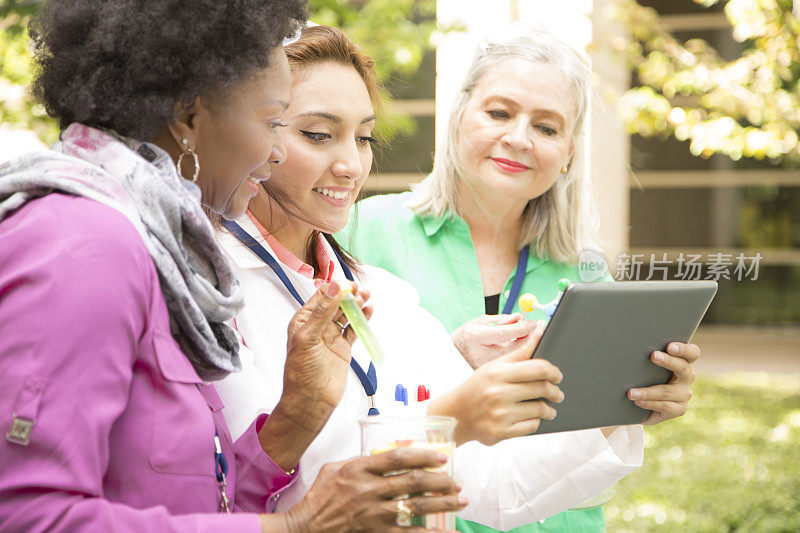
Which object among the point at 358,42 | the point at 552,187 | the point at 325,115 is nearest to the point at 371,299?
the point at 325,115

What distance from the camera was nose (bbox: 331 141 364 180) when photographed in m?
→ 2.16

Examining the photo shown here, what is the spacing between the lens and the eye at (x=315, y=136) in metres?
2.15

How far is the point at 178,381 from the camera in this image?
1350 millimetres

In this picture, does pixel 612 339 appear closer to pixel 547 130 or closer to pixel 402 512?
pixel 402 512

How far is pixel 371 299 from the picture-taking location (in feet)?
6.51

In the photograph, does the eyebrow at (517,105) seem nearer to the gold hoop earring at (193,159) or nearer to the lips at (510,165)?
the lips at (510,165)

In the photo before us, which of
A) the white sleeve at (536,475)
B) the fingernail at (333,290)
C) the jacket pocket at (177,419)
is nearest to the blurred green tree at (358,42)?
the white sleeve at (536,475)

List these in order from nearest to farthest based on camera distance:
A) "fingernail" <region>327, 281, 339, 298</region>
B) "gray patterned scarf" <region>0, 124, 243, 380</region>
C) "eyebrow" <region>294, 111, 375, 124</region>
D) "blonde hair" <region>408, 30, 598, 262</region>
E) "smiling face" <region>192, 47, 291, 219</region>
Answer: "gray patterned scarf" <region>0, 124, 243, 380</region> → "smiling face" <region>192, 47, 291, 219</region> → "fingernail" <region>327, 281, 339, 298</region> → "eyebrow" <region>294, 111, 375, 124</region> → "blonde hair" <region>408, 30, 598, 262</region>

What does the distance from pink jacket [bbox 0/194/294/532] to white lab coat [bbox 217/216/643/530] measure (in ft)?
1.89

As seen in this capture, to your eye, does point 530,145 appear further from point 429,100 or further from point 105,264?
point 429,100

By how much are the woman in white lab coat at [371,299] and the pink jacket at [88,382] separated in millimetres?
600

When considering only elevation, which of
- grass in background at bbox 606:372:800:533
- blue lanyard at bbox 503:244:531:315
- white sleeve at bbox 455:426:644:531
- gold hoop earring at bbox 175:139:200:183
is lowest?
grass in background at bbox 606:372:800:533

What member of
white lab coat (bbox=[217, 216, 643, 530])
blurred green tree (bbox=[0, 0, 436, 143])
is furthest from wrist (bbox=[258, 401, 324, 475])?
blurred green tree (bbox=[0, 0, 436, 143])

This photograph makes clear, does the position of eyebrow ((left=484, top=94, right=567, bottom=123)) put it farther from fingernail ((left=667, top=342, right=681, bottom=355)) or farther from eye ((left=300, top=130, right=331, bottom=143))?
fingernail ((left=667, top=342, right=681, bottom=355))
